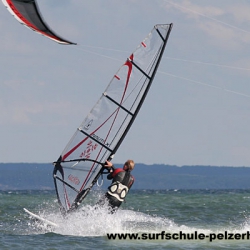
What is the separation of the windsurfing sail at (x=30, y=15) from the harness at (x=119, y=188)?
3.13m

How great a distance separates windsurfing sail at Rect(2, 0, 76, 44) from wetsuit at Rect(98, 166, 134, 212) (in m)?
3.02

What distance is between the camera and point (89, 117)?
15.4 meters

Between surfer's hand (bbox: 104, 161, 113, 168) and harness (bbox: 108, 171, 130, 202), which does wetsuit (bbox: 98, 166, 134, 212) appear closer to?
harness (bbox: 108, 171, 130, 202)

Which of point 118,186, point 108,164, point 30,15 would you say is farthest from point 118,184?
point 30,15

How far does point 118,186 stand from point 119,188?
45 mm

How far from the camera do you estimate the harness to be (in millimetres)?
14750

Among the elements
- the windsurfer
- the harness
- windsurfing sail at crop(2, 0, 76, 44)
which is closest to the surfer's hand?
the windsurfer

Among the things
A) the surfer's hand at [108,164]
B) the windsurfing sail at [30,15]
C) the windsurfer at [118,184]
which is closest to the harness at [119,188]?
the windsurfer at [118,184]

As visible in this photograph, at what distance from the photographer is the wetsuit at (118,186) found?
48.4 feet

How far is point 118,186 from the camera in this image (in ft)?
48.4

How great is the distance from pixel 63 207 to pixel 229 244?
332cm

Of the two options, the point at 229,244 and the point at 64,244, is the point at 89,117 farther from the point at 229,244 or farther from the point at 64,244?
the point at 229,244

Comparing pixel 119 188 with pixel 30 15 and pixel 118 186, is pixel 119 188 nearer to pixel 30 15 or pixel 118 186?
pixel 118 186

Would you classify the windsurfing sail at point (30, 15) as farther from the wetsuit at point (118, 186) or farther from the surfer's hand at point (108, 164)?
the wetsuit at point (118, 186)
